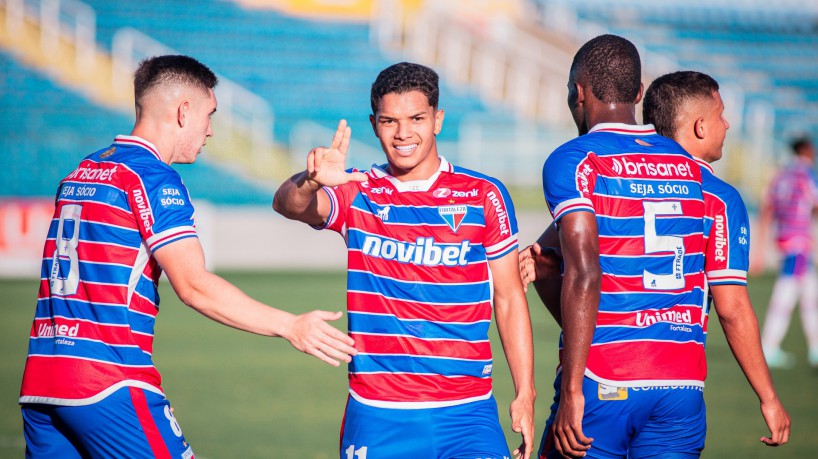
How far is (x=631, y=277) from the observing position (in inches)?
147

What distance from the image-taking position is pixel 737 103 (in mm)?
27922

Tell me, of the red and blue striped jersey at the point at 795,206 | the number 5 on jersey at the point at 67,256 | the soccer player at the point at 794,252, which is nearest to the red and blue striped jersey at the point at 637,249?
the number 5 on jersey at the point at 67,256

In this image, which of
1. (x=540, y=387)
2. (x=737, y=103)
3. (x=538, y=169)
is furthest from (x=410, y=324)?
(x=737, y=103)

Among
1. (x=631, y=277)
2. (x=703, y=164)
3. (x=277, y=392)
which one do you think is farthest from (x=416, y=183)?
(x=277, y=392)

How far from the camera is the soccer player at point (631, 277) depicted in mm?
3703

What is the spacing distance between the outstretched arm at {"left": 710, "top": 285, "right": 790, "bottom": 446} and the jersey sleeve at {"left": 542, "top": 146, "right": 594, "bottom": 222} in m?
0.77

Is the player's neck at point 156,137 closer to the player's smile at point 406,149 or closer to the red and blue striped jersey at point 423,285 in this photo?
the red and blue striped jersey at point 423,285

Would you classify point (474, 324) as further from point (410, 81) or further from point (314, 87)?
point (314, 87)

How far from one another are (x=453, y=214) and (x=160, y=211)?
1223mm

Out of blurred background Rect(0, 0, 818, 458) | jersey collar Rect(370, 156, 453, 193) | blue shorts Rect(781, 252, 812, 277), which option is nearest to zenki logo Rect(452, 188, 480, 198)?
jersey collar Rect(370, 156, 453, 193)

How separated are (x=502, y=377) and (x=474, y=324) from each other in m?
6.12

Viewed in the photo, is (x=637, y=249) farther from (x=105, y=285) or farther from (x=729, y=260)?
(x=105, y=285)

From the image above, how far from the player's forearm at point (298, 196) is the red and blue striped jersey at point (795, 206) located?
858 cm

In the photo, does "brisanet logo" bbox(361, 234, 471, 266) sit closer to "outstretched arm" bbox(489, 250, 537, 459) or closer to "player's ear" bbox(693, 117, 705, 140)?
"outstretched arm" bbox(489, 250, 537, 459)
